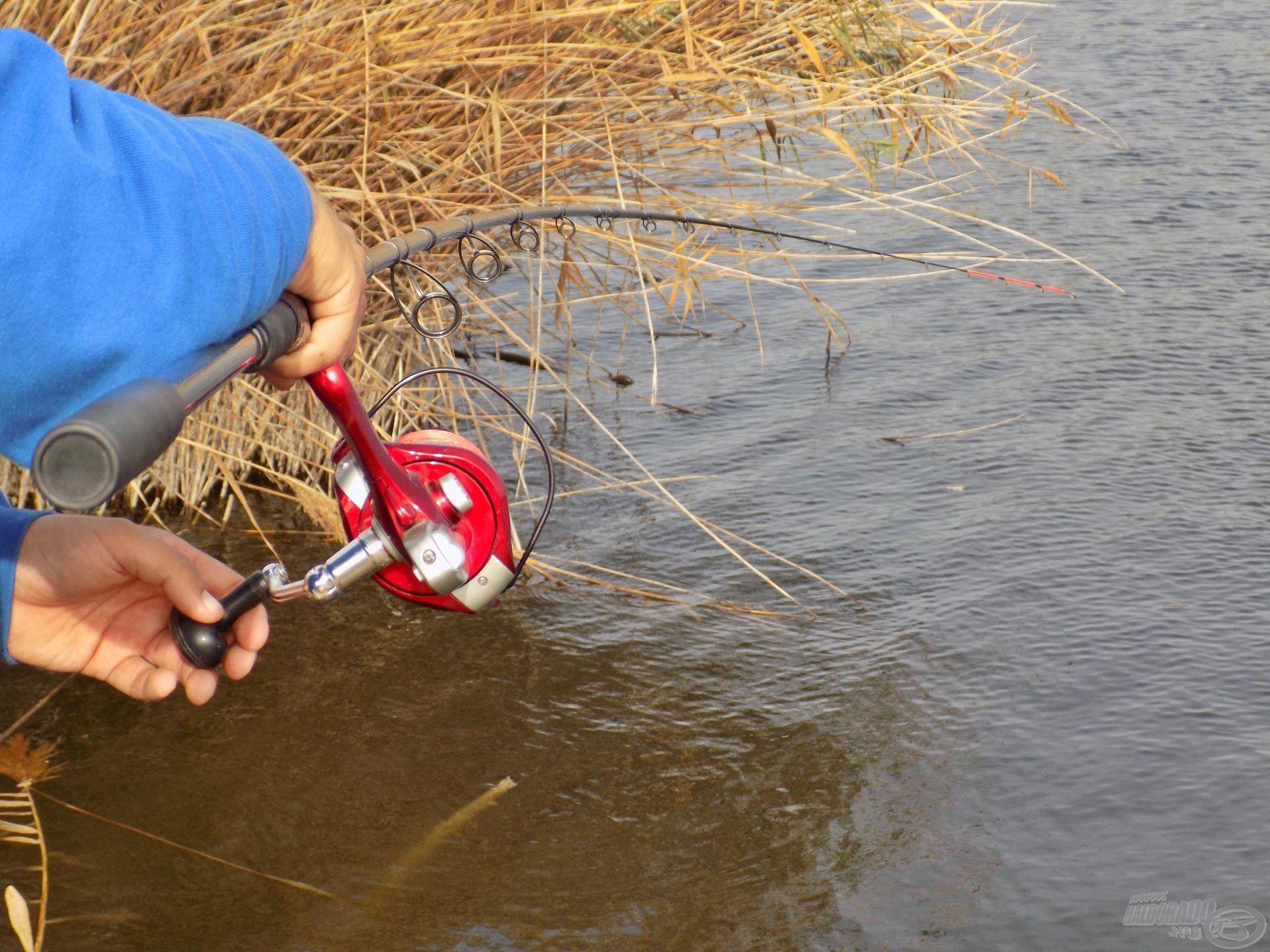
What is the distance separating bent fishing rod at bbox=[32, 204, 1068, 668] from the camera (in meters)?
0.95

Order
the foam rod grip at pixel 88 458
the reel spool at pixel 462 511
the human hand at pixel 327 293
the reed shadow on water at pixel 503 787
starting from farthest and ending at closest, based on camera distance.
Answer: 1. the reed shadow on water at pixel 503 787
2. the reel spool at pixel 462 511
3. the human hand at pixel 327 293
4. the foam rod grip at pixel 88 458

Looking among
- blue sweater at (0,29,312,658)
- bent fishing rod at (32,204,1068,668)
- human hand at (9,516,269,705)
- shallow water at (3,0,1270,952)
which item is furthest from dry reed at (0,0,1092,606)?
blue sweater at (0,29,312,658)

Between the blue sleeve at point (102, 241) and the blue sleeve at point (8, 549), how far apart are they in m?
0.51

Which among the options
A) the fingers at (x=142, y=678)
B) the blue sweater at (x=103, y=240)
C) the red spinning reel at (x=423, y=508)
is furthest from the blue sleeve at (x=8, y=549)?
the blue sweater at (x=103, y=240)

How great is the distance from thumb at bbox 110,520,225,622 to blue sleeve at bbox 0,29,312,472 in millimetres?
470

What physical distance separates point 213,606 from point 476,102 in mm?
1482

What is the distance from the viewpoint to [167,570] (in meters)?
1.63

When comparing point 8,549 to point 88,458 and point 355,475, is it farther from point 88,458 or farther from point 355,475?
point 88,458

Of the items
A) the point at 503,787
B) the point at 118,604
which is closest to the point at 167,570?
the point at 118,604

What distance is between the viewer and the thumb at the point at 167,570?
162cm

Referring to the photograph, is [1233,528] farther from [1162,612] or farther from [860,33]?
[860,33]

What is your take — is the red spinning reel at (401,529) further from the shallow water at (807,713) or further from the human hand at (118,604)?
the shallow water at (807,713)

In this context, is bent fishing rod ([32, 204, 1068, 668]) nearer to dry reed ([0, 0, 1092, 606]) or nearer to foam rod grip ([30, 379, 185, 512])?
foam rod grip ([30, 379, 185, 512])

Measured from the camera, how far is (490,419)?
3.58 m
